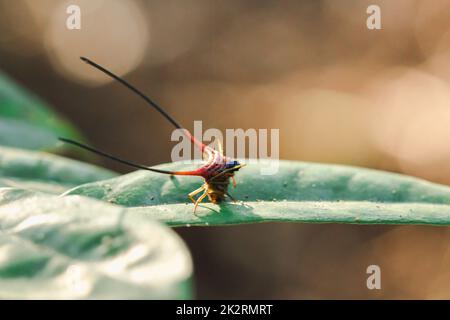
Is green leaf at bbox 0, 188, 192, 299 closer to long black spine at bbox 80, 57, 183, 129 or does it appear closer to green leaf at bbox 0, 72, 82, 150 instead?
long black spine at bbox 80, 57, 183, 129

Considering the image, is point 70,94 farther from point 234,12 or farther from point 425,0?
point 425,0

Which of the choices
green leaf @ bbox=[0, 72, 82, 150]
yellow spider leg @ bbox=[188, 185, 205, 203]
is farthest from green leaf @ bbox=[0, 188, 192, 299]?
green leaf @ bbox=[0, 72, 82, 150]

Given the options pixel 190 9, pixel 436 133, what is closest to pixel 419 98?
pixel 436 133

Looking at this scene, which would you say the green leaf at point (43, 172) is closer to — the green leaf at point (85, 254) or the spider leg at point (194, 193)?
the spider leg at point (194, 193)

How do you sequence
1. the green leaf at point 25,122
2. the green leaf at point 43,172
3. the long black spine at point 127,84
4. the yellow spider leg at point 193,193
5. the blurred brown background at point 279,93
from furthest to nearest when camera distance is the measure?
the blurred brown background at point 279,93, the green leaf at point 25,122, the green leaf at point 43,172, the yellow spider leg at point 193,193, the long black spine at point 127,84

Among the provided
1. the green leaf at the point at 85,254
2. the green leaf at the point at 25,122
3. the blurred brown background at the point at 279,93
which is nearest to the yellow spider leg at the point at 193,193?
the green leaf at the point at 85,254

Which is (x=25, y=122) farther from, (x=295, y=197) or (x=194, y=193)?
(x=295, y=197)
